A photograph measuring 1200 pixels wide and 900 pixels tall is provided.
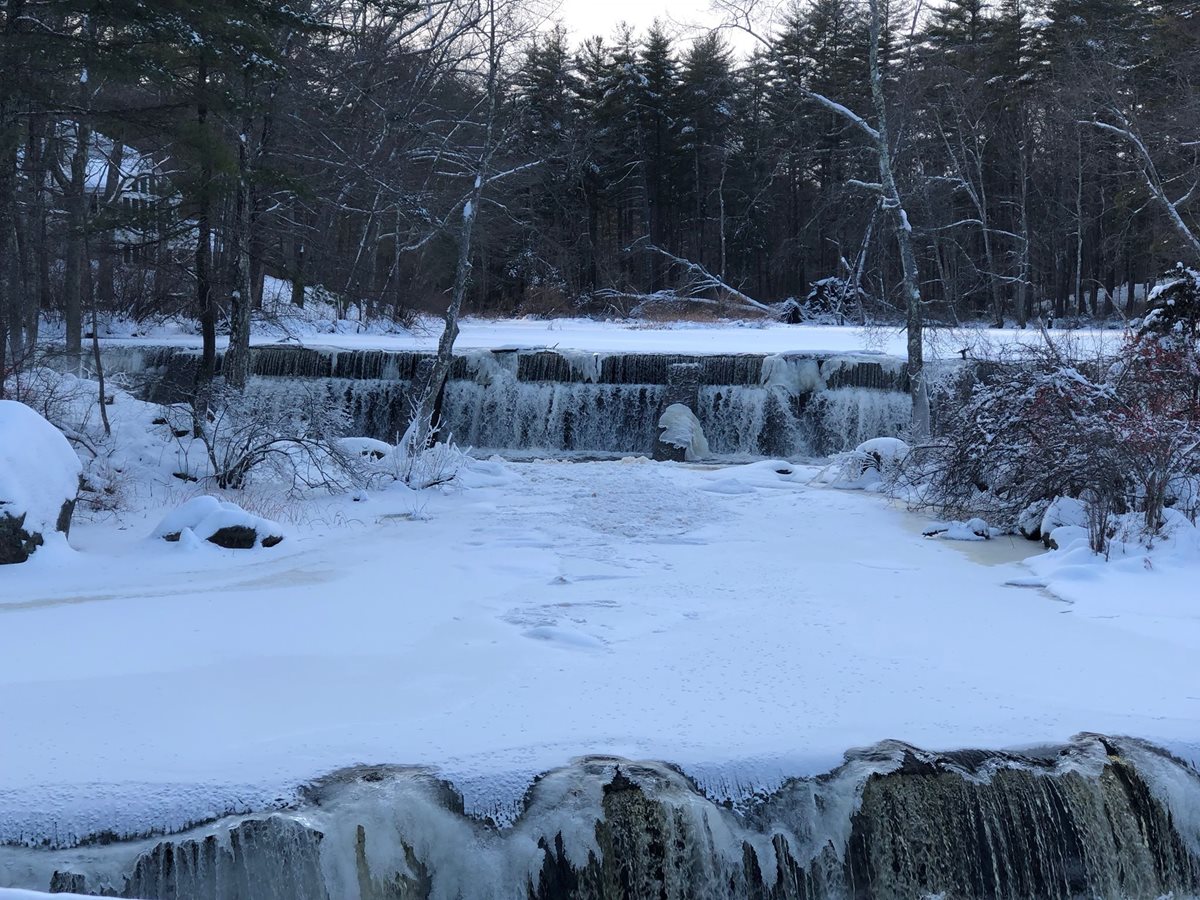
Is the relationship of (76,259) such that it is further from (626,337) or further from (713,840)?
(713,840)

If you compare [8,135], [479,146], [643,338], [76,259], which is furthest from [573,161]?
Answer: [643,338]

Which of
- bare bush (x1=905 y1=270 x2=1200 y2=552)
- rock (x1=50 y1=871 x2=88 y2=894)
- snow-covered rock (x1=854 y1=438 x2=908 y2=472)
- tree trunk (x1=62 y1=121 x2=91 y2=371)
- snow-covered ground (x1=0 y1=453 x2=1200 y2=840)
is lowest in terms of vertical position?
rock (x1=50 y1=871 x2=88 y2=894)

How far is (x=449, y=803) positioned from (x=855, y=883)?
5.74 feet

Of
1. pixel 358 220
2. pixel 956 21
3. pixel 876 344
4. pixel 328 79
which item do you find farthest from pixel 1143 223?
pixel 328 79

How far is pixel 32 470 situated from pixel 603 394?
35.6 feet

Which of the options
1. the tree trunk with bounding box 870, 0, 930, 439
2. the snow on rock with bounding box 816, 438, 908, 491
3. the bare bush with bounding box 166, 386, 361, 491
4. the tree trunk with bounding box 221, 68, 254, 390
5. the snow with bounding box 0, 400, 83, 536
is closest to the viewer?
the snow with bounding box 0, 400, 83, 536

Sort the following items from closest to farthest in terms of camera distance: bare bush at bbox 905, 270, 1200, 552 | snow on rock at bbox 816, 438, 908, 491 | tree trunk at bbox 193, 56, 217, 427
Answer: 1. bare bush at bbox 905, 270, 1200, 552
2. tree trunk at bbox 193, 56, 217, 427
3. snow on rock at bbox 816, 438, 908, 491

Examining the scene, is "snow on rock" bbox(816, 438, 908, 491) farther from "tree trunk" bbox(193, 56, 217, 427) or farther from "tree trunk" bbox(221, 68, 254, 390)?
"tree trunk" bbox(221, 68, 254, 390)

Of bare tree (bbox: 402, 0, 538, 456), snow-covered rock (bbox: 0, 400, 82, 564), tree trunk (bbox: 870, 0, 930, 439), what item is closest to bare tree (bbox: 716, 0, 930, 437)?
tree trunk (bbox: 870, 0, 930, 439)

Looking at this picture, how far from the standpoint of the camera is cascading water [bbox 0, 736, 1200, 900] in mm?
4520

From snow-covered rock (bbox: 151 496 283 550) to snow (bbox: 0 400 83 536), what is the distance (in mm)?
812

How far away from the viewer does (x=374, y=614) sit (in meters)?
7.57

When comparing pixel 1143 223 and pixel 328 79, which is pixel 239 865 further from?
pixel 1143 223

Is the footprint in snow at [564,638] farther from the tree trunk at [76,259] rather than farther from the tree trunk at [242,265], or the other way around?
the tree trunk at [76,259]
